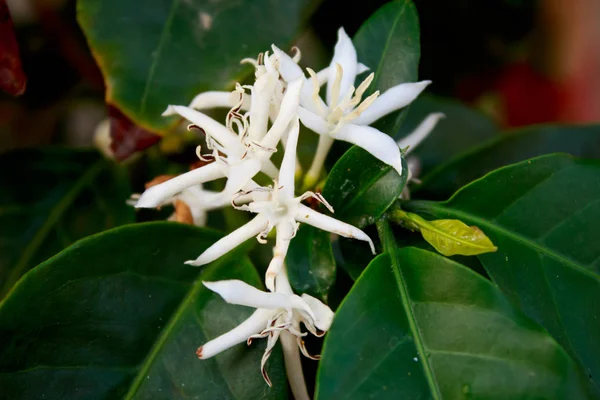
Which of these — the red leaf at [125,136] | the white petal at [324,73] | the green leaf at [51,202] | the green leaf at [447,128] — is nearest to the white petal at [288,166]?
the white petal at [324,73]

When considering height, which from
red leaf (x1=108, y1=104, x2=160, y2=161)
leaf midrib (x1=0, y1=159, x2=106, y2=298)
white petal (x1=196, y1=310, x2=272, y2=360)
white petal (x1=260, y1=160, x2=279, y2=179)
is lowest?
leaf midrib (x1=0, y1=159, x2=106, y2=298)

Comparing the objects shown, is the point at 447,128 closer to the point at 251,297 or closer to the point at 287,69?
the point at 287,69

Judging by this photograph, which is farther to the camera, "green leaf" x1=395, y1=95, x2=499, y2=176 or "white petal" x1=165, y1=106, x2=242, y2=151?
"green leaf" x1=395, y1=95, x2=499, y2=176

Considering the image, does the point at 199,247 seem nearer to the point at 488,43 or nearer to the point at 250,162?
the point at 250,162

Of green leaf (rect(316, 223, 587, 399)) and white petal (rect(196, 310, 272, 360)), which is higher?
green leaf (rect(316, 223, 587, 399))

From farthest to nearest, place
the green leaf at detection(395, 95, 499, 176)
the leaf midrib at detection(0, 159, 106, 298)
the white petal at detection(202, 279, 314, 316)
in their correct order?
the green leaf at detection(395, 95, 499, 176), the leaf midrib at detection(0, 159, 106, 298), the white petal at detection(202, 279, 314, 316)

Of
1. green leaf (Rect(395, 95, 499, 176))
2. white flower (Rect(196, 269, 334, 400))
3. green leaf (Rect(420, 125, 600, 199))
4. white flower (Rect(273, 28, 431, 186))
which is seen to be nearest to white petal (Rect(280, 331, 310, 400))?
white flower (Rect(196, 269, 334, 400))

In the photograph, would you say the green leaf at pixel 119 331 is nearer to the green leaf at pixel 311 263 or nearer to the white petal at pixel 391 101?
the green leaf at pixel 311 263

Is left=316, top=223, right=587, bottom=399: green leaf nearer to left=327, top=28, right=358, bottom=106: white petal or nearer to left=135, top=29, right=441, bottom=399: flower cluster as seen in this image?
left=135, top=29, right=441, bottom=399: flower cluster
